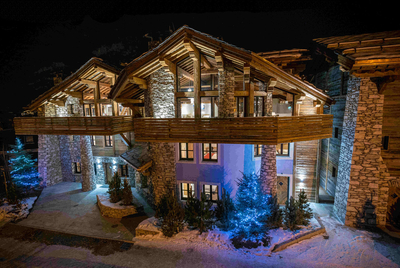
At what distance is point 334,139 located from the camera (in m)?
13.3

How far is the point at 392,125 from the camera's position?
990 cm

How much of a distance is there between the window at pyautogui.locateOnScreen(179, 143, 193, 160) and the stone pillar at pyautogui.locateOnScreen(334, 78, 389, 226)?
9.49 metres

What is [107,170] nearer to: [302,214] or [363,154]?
[302,214]

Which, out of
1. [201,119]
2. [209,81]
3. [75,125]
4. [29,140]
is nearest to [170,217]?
[201,119]

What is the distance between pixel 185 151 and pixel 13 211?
13936 mm

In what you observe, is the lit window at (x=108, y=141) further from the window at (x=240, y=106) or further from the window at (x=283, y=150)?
the window at (x=283, y=150)

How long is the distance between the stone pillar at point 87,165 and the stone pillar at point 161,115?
755 cm

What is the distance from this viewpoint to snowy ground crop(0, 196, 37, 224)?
42.0ft

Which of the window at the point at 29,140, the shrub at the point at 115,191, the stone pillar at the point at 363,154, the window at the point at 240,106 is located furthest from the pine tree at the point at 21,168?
the stone pillar at the point at 363,154

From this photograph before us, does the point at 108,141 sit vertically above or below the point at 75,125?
below

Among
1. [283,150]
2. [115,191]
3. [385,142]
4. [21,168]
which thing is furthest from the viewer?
[21,168]

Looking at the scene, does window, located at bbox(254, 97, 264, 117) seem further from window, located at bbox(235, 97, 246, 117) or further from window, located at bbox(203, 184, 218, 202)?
window, located at bbox(203, 184, 218, 202)

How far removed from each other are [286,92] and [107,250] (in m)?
14.7

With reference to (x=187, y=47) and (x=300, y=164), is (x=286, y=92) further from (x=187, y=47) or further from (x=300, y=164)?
(x=187, y=47)
